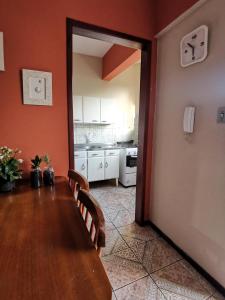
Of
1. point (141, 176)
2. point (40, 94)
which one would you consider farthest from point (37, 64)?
point (141, 176)

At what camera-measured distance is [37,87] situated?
147 cm

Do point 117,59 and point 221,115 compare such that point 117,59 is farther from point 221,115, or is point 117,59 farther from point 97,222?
point 97,222

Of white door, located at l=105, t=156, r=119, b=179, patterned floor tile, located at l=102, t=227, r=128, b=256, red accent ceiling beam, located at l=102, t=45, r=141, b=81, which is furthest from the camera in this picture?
white door, located at l=105, t=156, r=119, b=179

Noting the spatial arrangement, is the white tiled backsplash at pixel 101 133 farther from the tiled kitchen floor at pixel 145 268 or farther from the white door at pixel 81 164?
the tiled kitchen floor at pixel 145 268

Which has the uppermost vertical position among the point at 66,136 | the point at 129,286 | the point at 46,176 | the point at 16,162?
the point at 66,136

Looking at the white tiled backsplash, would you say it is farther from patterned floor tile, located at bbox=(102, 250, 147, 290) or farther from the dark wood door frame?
patterned floor tile, located at bbox=(102, 250, 147, 290)

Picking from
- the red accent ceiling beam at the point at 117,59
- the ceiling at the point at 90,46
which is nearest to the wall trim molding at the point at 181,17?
the red accent ceiling beam at the point at 117,59

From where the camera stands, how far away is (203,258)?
1.49 meters

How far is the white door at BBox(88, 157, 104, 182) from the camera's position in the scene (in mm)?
3336

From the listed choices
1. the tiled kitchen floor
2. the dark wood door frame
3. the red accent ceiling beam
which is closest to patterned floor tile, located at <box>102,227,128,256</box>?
the tiled kitchen floor

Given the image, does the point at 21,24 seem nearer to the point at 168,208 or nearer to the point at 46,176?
the point at 46,176

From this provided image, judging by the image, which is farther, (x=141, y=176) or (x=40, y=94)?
(x=141, y=176)

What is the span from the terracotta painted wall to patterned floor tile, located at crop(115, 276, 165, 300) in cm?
109

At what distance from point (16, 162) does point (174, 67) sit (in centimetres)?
165
